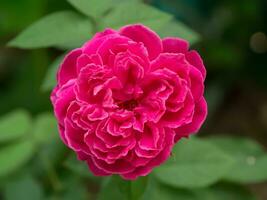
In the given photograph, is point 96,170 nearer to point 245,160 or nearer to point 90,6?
point 90,6

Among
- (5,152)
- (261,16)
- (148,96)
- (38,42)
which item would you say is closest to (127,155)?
(148,96)

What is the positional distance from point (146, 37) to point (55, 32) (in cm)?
→ 23

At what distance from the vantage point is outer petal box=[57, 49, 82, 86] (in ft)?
2.51

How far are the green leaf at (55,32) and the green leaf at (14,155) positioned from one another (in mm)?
310

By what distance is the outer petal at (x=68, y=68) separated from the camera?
2.51 ft

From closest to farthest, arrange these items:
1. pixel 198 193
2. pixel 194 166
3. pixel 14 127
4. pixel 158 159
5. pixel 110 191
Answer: pixel 158 159
pixel 110 191
pixel 194 166
pixel 198 193
pixel 14 127

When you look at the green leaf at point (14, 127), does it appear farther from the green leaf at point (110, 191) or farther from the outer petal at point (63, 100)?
the outer petal at point (63, 100)

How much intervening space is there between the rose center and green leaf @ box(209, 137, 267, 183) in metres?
0.43

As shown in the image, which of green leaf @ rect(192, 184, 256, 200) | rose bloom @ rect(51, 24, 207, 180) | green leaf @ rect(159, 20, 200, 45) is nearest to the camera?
rose bloom @ rect(51, 24, 207, 180)

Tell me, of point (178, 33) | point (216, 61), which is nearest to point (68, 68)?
A: point (178, 33)

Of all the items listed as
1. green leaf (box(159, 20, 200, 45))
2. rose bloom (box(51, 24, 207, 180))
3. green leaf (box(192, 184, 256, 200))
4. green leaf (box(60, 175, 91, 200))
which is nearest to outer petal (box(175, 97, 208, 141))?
rose bloom (box(51, 24, 207, 180))

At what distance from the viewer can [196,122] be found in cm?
75

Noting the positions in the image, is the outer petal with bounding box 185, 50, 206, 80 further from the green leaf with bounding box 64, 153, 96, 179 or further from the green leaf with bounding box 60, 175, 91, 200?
the green leaf with bounding box 60, 175, 91, 200

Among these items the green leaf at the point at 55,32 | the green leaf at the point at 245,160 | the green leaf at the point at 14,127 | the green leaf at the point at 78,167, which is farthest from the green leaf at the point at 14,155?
the green leaf at the point at 245,160
